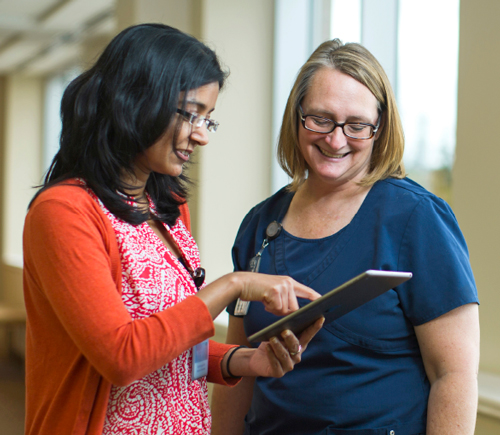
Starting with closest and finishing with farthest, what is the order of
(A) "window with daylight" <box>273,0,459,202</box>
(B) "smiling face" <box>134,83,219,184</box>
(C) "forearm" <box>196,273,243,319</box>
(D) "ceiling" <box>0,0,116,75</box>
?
(C) "forearm" <box>196,273,243,319</box> < (B) "smiling face" <box>134,83,219,184</box> < (A) "window with daylight" <box>273,0,459,202</box> < (D) "ceiling" <box>0,0,116,75</box>

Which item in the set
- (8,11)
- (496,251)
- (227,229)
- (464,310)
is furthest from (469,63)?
(8,11)

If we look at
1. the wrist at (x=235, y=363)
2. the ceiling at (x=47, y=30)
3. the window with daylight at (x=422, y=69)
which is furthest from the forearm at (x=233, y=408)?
the ceiling at (x=47, y=30)

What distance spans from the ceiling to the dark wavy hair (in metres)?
3.84

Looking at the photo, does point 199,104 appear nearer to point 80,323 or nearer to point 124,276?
point 124,276

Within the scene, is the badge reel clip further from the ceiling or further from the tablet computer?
the ceiling

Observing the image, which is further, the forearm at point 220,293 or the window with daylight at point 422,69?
the window with daylight at point 422,69

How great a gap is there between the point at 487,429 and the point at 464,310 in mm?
656

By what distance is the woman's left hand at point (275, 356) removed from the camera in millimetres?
1156

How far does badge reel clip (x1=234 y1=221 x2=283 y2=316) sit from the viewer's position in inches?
57.6

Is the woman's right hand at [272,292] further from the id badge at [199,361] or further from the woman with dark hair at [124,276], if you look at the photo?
the id badge at [199,361]

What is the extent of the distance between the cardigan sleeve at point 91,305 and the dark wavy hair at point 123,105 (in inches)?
4.8

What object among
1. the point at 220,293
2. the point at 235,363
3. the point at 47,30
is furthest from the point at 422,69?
the point at 47,30

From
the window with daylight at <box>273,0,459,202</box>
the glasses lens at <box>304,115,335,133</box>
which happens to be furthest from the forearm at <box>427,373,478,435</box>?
the window with daylight at <box>273,0,459,202</box>

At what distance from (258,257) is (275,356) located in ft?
1.05
